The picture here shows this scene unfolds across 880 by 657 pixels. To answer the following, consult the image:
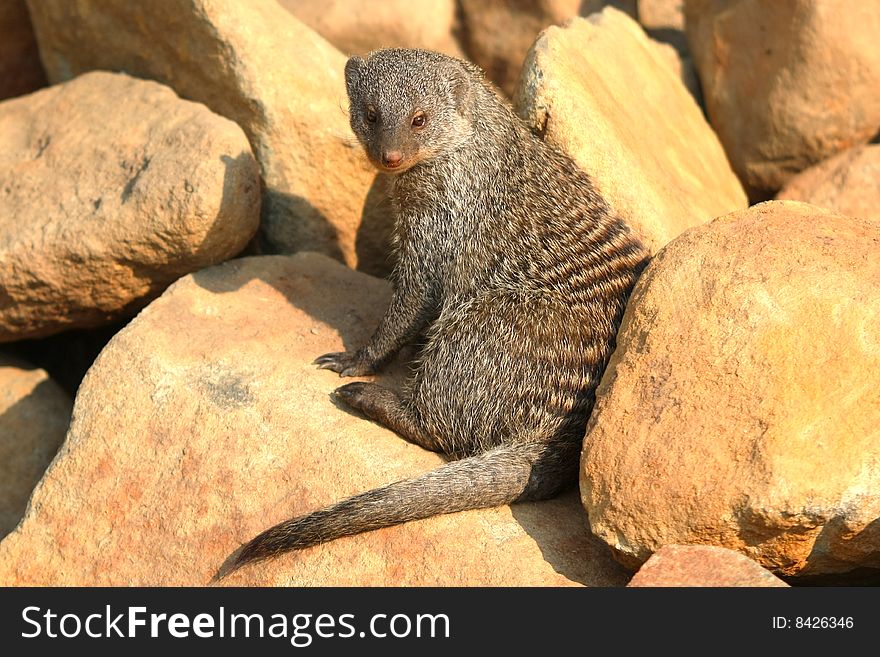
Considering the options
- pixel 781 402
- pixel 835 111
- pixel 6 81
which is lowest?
pixel 6 81

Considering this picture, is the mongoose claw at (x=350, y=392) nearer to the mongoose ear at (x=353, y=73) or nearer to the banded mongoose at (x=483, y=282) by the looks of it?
the banded mongoose at (x=483, y=282)

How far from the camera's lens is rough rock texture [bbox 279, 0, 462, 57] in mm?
5785

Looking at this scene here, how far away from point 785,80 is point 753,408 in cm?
283

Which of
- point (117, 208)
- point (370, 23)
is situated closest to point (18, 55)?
point (370, 23)

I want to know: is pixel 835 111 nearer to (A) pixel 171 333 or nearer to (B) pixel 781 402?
(B) pixel 781 402

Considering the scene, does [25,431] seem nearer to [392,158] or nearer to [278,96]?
[278,96]

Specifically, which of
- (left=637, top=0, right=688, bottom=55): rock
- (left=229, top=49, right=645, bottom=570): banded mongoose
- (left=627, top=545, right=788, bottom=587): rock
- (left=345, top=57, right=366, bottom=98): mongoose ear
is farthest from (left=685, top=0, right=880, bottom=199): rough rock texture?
(left=627, top=545, right=788, bottom=587): rock

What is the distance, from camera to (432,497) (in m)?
3.16

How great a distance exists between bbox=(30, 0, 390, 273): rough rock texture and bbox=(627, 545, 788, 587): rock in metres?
2.45

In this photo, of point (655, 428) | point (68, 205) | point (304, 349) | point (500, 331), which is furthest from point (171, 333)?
point (655, 428)

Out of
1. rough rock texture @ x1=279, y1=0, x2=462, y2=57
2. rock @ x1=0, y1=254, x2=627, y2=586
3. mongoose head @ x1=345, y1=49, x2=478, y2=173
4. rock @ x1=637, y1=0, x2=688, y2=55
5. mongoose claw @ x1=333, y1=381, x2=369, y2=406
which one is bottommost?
rock @ x1=0, y1=254, x2=627, y2=586

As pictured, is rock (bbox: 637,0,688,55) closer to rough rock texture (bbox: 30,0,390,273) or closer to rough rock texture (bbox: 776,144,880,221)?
rough rock texture (bbox: 776,144,880,221)
